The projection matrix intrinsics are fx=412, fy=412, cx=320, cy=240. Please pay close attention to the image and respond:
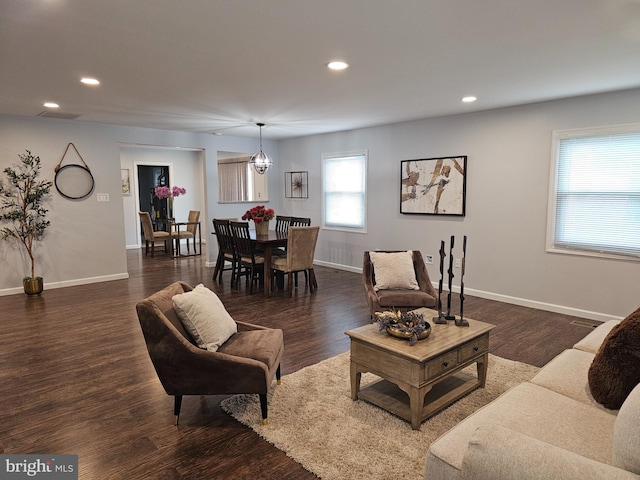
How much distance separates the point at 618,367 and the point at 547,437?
1.62ft

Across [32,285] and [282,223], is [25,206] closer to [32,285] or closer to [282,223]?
[32,285]

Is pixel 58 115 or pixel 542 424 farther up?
pixel 58 115

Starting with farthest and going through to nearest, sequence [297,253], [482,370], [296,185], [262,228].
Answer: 1. [296,185]
2. [262,228]
3. [297,253]
4. [482,370]

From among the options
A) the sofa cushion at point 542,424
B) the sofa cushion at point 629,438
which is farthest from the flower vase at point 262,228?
the sofa cushion at point 629,438

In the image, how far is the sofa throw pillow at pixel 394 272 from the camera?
4211 millimetres

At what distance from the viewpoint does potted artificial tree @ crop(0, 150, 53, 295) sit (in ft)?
18.1

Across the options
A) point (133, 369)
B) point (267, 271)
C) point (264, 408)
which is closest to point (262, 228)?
point (267, 271)

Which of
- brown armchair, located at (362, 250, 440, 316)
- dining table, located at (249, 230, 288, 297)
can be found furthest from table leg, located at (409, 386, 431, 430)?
dining table, located at (249, 230, 288, 297)

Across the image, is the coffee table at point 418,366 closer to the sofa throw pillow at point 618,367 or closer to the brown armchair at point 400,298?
the sofa throw pillow at point 618,367

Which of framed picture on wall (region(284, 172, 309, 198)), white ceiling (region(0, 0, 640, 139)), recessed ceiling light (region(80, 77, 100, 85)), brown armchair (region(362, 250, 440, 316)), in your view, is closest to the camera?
white ceiling (region(0, 0, 640, 139))

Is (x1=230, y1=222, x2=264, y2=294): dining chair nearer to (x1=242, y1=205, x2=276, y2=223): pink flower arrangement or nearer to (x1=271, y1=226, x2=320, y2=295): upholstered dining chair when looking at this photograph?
(x1=242, y1=205, x2=276, y2=223): pink flower arrangement

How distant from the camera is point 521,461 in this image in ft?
4.13

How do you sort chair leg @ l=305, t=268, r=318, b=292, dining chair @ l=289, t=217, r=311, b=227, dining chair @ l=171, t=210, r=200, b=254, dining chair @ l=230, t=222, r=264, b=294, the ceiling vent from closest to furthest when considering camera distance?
the ceiling vent < dining chair @ l=230, t=222, r=264, b=294 < chair leg @ l=305, t=268, r=318, b=292 < dining chair @ l=289, t=217, r=311, b=227 < dining chair @ l=171, t=210, r=200, b=254

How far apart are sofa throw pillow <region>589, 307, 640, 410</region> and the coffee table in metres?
0.78
